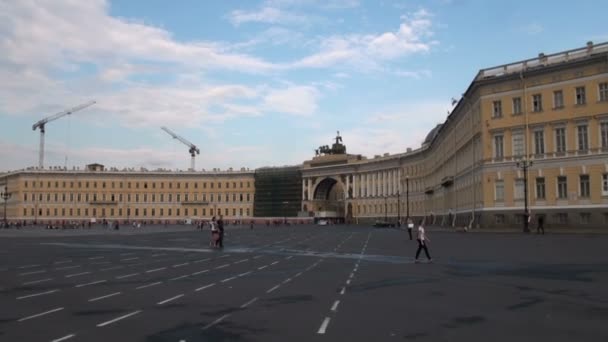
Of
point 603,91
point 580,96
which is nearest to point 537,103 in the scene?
point 580,96

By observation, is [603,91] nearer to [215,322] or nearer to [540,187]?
[540,187]

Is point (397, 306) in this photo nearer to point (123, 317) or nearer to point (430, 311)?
point (430, 311)

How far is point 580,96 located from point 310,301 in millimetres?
50515

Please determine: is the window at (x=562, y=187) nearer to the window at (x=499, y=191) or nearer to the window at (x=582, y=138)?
the window at (x=582, y=138)

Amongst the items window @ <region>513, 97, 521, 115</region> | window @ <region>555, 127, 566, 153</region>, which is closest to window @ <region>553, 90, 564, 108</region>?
window @ <region>555, 127, 566, 153</region>

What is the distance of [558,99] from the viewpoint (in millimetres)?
59469

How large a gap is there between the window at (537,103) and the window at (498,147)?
4770 mm

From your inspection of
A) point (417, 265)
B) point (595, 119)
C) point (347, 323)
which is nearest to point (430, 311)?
point (347, 323)

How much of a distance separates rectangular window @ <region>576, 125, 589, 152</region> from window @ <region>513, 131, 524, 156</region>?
19.0 feet

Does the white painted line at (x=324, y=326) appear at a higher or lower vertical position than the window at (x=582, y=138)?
lower

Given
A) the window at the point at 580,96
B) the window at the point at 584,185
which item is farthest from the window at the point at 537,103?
the window at the point at 584,185

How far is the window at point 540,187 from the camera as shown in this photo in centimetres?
6034

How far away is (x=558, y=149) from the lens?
195 feet

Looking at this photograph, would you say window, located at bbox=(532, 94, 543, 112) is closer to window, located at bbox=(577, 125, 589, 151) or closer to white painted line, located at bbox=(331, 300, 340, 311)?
window, located at bbox=(577, 125, 589, 151)
